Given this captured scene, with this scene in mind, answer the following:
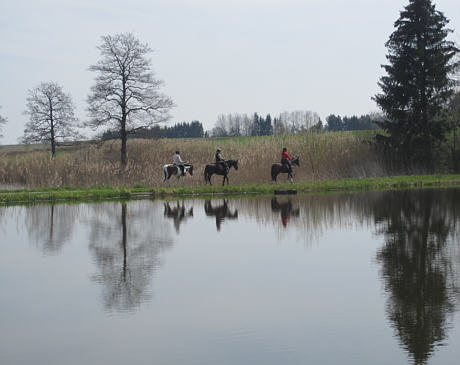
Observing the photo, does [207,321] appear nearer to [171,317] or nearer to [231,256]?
[171,317]

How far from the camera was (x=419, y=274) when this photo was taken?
10.6m

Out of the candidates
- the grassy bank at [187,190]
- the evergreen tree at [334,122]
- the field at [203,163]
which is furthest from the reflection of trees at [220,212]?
the evergreen tree at [334,122]

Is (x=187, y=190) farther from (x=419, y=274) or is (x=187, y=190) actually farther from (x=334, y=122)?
(x=334, y=122)

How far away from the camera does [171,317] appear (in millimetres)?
8430

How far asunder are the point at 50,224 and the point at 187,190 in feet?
40.1

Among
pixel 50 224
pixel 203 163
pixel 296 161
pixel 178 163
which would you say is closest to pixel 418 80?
pixel 296 161

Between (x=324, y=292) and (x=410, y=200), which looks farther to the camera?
(x=410, y=200)

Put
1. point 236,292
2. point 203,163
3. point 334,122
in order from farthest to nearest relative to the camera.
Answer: point 334,122, point 203,163, point 236,292

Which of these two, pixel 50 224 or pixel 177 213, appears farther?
pixel 177 213

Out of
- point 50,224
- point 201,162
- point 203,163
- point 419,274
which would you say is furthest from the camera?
point 201,162

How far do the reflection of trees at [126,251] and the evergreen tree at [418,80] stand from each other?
23851 millimetres

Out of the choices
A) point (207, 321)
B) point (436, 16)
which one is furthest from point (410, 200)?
point (436, 16)

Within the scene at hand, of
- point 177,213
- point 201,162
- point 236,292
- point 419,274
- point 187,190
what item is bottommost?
point 236,292

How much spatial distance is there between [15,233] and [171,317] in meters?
10.9
